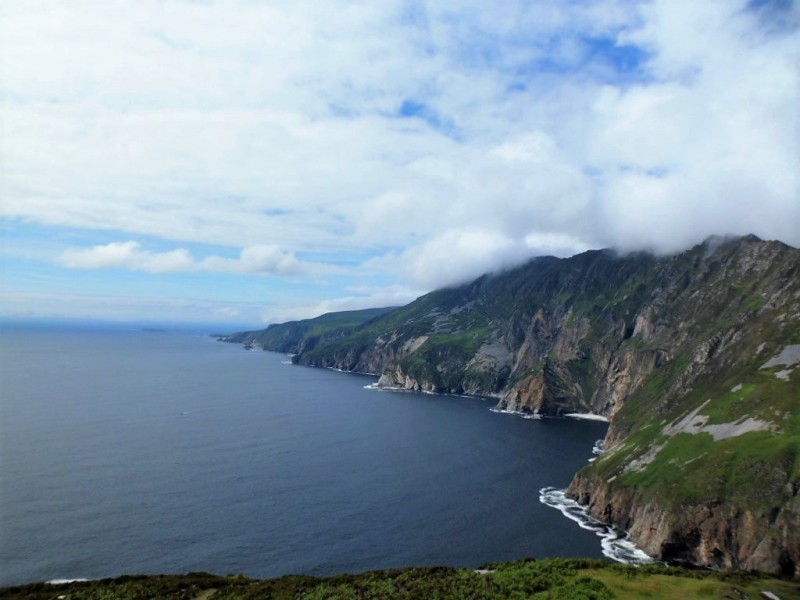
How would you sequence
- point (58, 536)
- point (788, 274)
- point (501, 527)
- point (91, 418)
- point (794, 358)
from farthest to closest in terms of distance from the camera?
point (91, 418) → point (788, 274) → point (794, 358) → point (501, 527) → point (58, 536)

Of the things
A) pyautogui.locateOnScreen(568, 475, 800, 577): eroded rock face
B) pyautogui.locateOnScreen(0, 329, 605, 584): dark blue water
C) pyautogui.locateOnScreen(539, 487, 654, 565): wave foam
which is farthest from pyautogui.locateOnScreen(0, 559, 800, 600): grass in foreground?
pyautogui.locateOnScreen(0, 329, 605, 584): dark blue water

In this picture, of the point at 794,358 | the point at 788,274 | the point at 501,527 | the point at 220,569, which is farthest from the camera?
the point at 788,274

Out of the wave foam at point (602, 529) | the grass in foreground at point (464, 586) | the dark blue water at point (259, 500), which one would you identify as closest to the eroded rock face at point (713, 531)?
the wave foam at point (602, 529)

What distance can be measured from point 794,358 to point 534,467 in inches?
2809

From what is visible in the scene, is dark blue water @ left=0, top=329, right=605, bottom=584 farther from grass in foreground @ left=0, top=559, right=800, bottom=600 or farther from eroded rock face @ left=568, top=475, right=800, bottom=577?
grass in foreground @ left=0, top=559, right=800, bottom=600

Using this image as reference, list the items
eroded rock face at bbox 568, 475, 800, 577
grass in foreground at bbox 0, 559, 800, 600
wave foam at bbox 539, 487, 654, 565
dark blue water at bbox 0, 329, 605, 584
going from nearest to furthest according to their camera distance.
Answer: grass in foreground at bbox 0, 559, 800, 600
eroded rock face at bbox 568, 475, 800, 577
dark blue water at bbox 0, 329, 605, 584
wave foam at bbox 539, 487, 654, 565

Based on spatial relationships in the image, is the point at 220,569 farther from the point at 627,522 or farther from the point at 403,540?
the point at 627,522

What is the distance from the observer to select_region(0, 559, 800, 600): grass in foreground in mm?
50031

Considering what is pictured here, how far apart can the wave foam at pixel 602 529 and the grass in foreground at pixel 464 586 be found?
29.9m

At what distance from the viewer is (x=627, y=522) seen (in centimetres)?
10906

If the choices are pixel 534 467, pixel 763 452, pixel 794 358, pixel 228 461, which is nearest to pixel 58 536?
pixel 228 461

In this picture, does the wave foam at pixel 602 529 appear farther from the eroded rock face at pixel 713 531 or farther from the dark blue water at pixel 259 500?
the dark blue water at pixel 259 500

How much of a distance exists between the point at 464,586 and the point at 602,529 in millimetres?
70481

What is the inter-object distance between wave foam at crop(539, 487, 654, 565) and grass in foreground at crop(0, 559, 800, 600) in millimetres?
29913
